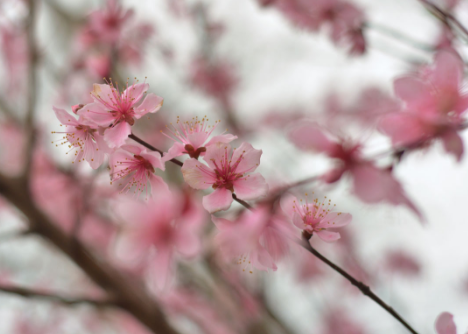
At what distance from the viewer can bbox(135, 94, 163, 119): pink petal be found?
1.50ft

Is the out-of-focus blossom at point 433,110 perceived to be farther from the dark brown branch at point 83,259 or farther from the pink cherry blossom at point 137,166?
the dark brown branch at point 83,259

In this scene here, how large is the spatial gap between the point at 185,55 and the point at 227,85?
36cm

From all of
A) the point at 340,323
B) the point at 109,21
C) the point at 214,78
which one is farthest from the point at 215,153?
the point at 340,323

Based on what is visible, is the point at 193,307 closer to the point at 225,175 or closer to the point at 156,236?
the point at 156,236

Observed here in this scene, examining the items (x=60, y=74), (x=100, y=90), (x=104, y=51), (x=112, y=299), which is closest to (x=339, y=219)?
(x=100, y=90)

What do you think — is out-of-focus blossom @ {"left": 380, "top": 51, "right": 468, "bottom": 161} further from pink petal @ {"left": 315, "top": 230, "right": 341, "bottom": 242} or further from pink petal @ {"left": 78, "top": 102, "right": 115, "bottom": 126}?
pink petal @ {"left": 78, "top": 102, "right": 115, "bottom": 126}

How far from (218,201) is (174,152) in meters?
0.09

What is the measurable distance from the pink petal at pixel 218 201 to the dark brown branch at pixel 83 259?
741 mm

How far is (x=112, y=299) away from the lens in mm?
1008

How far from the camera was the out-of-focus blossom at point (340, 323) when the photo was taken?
2.11m

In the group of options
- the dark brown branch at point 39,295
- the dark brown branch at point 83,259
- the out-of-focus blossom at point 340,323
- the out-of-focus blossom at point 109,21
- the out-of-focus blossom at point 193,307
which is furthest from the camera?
the out-of-focus blossom at point 340,323

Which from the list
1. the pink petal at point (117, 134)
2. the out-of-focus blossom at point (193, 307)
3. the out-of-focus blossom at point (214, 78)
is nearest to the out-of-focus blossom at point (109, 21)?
the out-of-focus blossom at point (214, 78)

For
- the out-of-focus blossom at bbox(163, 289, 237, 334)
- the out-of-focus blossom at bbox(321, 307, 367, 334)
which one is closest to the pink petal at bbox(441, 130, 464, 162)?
the out-of-focus blossom at bbox(163, 289, 237, 334)

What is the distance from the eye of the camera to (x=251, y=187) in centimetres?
44
